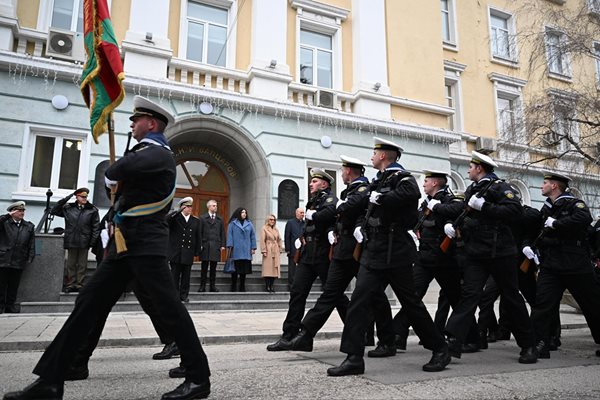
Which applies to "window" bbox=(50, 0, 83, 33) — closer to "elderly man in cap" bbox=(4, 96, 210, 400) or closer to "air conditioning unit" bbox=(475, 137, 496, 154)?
"elderly man in cap" bbox=(4, 96, 210, 400)

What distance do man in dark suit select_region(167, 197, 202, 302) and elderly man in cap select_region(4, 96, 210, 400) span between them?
211 inches

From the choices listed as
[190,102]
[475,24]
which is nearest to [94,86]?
[190,102]

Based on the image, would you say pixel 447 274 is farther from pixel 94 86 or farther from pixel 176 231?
pixel 176 231

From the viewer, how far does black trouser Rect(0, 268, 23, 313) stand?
835 cm

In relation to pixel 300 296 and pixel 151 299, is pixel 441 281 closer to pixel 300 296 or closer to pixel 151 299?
pixel 300 296

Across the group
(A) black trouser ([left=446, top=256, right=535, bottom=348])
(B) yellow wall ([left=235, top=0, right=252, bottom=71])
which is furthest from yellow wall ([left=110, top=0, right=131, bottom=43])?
(A) black trouser ([left=446, top=256, right=535, bottom=348])

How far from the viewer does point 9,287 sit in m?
8.47

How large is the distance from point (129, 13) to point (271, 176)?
581 centimetres

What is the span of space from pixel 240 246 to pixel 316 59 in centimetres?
747

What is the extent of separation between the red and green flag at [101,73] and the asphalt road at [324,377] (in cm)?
217

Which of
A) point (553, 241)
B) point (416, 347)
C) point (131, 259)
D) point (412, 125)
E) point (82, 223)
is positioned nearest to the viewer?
point (131, 259)

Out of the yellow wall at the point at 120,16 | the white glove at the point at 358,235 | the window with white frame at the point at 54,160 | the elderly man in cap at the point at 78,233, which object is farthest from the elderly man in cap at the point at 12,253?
the white glove at the point at 358,235

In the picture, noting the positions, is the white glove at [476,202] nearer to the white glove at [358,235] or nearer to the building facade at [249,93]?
the white glove at [358,235]

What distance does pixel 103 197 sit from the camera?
1143 cm
